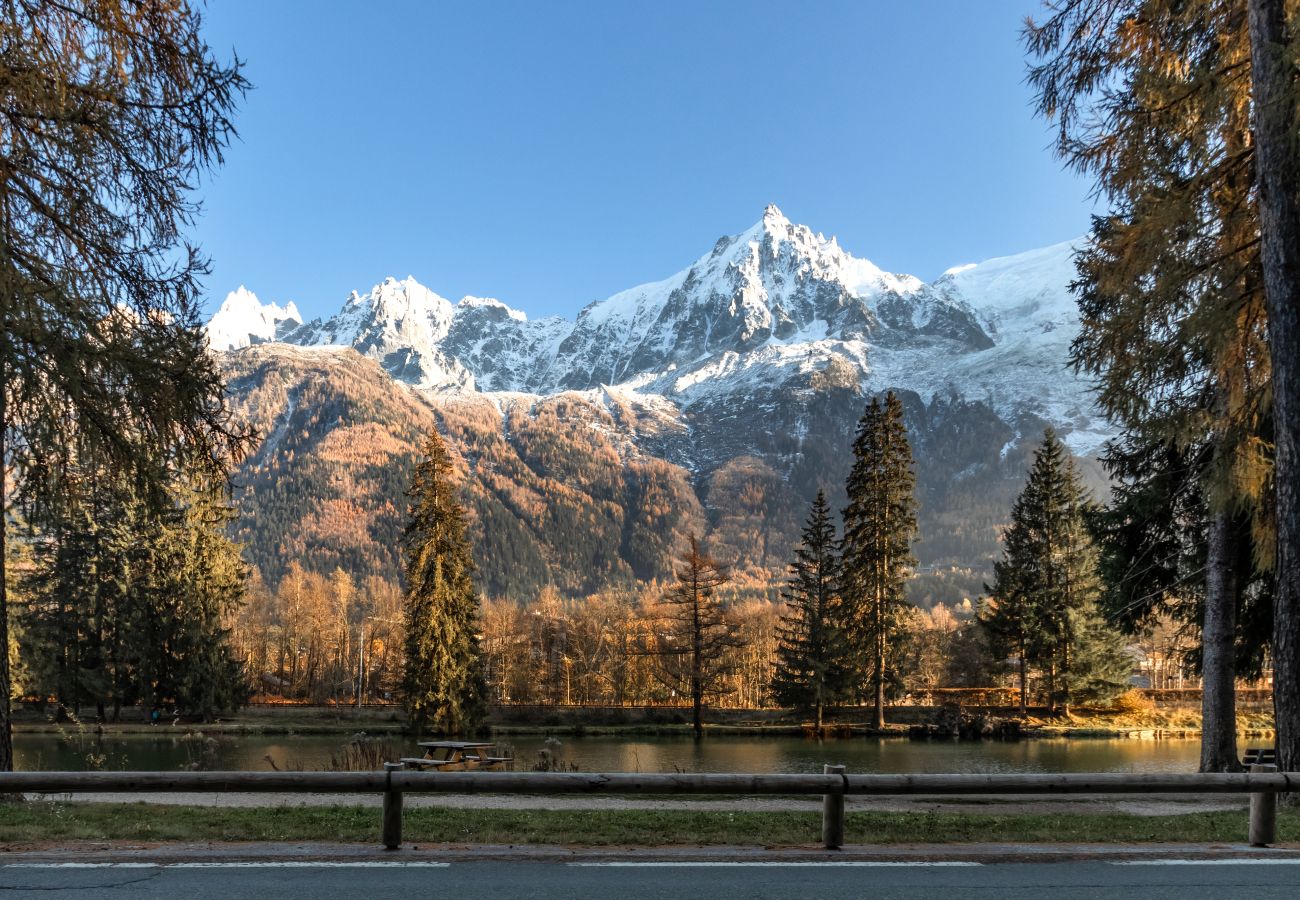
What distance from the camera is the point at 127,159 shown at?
950cm

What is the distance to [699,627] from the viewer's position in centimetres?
4575

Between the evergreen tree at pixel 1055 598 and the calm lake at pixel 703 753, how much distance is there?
412cm

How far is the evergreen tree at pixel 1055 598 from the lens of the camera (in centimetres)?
4159

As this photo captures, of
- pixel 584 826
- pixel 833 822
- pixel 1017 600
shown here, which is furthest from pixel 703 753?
pixel 833 822

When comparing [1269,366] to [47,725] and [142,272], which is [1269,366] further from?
[47,725]

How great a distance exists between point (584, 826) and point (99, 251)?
7.82m

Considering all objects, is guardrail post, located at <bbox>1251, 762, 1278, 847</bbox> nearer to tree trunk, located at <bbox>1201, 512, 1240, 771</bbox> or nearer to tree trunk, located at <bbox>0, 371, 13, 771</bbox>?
tree trunk, located at <bbox>1201, 512, 1240, 771</bbox>

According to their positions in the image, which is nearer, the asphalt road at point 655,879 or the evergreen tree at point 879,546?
the asphalt road at point 655,879

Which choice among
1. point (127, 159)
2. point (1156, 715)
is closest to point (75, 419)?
point (127, 159)

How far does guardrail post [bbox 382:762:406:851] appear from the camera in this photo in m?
7.66

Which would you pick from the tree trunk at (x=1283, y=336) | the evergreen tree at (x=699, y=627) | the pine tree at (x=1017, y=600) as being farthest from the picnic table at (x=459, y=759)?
the pine tree at (x=1017, y=600)

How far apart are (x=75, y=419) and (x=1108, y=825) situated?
38.0ft

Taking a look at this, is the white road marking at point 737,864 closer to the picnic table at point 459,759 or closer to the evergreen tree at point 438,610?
the picnic table at point 459,759

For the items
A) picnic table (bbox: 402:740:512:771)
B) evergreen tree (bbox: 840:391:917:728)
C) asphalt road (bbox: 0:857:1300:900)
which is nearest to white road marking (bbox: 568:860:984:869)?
asphalt road (bbox: 0:857:1300:900)
